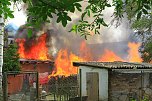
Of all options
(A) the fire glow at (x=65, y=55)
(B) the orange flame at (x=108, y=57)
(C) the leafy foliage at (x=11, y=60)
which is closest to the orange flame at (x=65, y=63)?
(A) the fire glow at (x=65, y=55)

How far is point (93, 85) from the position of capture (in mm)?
21109

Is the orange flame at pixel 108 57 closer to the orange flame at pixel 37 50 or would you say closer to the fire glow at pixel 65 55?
the fire glow at pixel 65 55

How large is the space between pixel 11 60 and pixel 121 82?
7120mm

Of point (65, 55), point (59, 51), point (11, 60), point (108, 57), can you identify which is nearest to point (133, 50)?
point (108, 57)

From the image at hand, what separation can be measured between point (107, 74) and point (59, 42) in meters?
23.6

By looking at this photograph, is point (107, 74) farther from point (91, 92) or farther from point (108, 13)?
point (108, 13)

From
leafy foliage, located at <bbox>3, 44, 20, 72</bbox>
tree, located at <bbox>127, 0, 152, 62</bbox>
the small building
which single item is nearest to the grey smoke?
tree, located at <bbox>127, 0, 152, 62</bbox>

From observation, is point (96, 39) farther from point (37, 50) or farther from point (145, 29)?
point (145, 29)

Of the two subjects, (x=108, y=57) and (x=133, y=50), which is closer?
(x=108, y=57)

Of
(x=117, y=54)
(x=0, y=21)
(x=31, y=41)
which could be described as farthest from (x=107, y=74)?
(x=117, y=54)

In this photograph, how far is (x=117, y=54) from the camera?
154 ft

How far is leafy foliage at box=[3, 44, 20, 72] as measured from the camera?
20.7 meters

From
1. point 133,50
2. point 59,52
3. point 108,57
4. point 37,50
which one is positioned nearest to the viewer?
point 37,50

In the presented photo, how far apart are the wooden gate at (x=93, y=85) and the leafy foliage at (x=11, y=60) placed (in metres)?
4.60
